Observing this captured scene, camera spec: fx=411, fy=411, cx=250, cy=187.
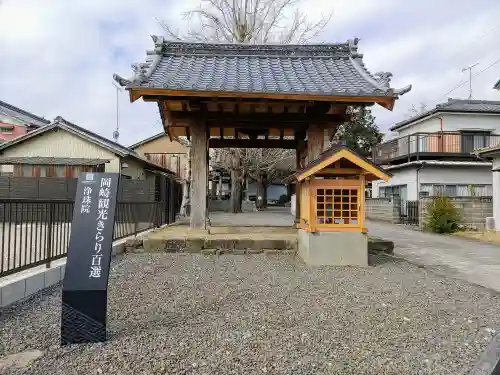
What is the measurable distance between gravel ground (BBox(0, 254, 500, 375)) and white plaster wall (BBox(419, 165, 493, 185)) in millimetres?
16505

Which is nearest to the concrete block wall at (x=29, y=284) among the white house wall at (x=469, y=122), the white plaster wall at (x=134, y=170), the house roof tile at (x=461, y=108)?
the white plaster wall at (x=134, y=170)

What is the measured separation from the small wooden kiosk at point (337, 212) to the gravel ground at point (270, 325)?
0.78 metres

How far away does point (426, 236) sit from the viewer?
1594 cm

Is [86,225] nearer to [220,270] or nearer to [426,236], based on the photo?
[220,270]

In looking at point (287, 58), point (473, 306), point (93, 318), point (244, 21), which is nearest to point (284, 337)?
point (93, 318)

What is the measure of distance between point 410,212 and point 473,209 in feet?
11.4

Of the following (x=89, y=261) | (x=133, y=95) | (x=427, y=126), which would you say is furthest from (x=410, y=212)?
(x=89, y=261)

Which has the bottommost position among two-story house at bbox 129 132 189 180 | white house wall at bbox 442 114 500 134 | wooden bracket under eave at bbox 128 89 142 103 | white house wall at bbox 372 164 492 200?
white house wall at bbox 372 164 492 200

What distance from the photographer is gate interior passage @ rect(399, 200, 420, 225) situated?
21.0m

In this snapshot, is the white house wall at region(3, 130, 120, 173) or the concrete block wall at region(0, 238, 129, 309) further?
the white house wall at region(3, 130, 120, 173)

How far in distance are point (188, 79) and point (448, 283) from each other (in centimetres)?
654

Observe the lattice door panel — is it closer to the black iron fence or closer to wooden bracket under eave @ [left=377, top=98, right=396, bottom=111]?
wooden bracket under eave @ [left=377, top=98, right=396, bottom=111]

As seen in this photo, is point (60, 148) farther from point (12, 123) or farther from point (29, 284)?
point (29, 284)

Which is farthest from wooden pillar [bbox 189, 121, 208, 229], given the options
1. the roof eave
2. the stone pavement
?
the stone pavement
